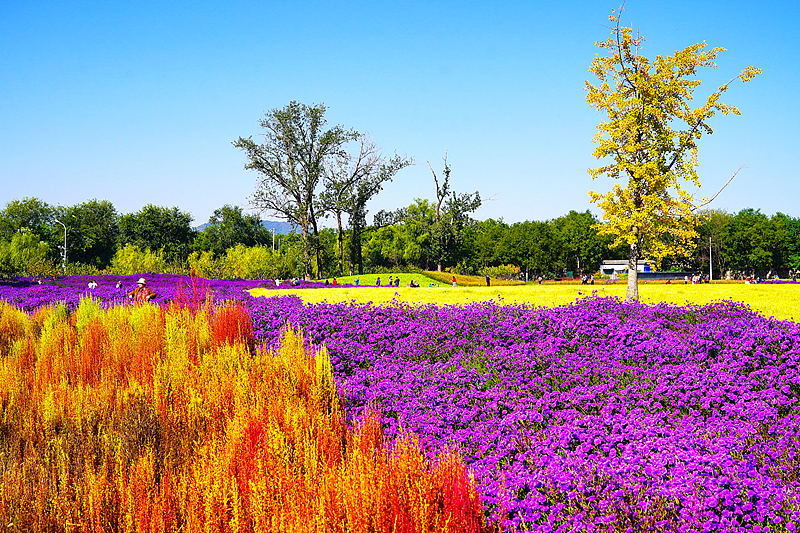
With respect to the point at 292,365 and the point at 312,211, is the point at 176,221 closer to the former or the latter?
the point at 312,211

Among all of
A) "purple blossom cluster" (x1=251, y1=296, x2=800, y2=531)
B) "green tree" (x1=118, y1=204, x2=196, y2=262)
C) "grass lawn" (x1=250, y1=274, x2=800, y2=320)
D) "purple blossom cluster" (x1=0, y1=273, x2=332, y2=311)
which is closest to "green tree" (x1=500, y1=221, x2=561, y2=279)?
"green tree" (x1=118, y1=204, x2=196, y2=262)

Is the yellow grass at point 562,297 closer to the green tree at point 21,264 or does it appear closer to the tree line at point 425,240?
the green tree at point 21,264

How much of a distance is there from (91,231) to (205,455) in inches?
3252

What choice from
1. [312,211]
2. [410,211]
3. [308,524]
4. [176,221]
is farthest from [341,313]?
[176,221]

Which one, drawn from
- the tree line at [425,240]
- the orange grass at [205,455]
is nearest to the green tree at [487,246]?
the tree line at [425,240]

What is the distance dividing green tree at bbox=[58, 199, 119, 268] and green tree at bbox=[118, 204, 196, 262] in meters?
4.07

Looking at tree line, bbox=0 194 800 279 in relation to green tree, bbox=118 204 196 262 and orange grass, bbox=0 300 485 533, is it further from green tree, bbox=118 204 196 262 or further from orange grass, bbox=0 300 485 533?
orange grass, bbox=0 300 485 533

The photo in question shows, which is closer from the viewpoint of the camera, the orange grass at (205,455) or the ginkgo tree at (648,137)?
the orange grass at (205,455)

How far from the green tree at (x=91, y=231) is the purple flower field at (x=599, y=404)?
225 feet

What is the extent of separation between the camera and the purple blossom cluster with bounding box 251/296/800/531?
2.92m

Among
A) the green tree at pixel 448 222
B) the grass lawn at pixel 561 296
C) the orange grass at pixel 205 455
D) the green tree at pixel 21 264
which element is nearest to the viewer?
the orange grass at pixel 205 455

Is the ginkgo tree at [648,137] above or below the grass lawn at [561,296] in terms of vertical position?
above

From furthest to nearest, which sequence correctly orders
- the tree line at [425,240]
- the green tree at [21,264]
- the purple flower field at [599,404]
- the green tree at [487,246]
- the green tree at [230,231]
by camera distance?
the green tree at [230,231] → the green tree at [487,246] → the tree line at [425,240] → the green tree at [21,264] → the purple flower field at [599,404]

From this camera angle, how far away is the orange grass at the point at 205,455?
2.79 metres
